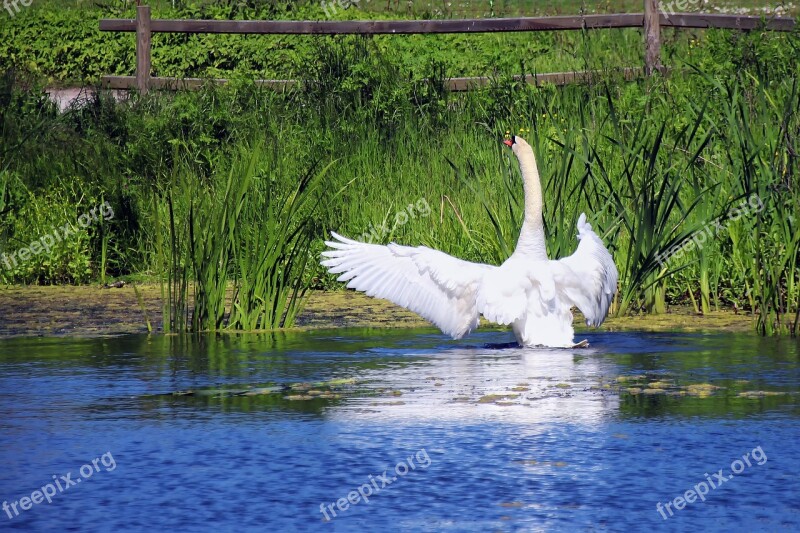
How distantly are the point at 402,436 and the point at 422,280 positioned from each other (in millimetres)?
2793

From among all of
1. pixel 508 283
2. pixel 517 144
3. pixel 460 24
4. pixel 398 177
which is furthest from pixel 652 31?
pixel 508 283

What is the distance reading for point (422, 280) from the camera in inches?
376

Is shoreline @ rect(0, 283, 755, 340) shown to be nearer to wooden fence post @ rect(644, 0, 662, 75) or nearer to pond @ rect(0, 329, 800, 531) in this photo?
pond @ rect(0, 329, 800, 531)

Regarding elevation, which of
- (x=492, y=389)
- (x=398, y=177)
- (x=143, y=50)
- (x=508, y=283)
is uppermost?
(x=143, y=50)

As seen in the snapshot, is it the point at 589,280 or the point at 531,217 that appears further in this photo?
the point at 531,217

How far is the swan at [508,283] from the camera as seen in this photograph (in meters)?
9.12

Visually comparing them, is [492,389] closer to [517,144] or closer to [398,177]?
[517,144]

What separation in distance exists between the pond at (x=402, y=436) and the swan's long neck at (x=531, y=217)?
65 centimetres

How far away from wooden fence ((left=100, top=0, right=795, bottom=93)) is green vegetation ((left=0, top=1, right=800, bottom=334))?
424 mm

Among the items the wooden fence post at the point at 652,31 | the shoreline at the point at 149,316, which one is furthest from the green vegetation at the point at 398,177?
the wooden fence post at the point at 652,31

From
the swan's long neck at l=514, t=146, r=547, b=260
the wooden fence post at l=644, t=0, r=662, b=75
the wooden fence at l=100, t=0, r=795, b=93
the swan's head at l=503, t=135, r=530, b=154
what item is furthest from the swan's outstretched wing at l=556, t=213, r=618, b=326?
the wooden fence post at l=644, t=0, r=662, b=75

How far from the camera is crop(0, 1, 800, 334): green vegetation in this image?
33.9 ft

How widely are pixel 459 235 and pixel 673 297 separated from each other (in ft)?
6.47

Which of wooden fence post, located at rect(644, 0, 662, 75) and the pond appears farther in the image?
wooden fence post, located at rect(644, 0, 662, 75)
